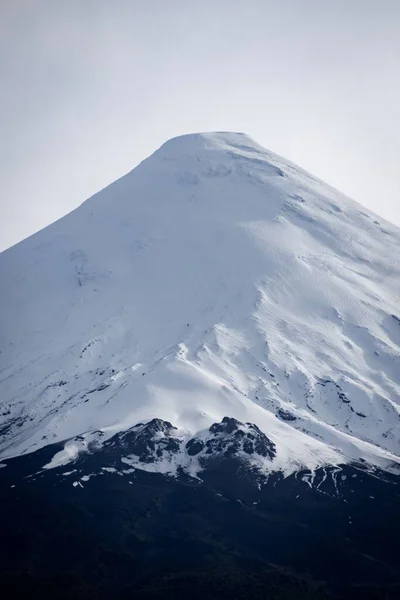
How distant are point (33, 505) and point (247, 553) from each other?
1763 inches

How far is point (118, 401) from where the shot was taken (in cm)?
17375

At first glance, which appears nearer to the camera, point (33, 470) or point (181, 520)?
point (181, 520)

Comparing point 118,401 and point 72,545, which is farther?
point 118,401

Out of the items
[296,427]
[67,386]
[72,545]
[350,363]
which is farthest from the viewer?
[350,363]

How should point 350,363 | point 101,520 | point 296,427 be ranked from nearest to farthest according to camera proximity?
point 101,520 → point 296,427 → point 350,363

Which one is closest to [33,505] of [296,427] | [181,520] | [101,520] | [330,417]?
[101,520]

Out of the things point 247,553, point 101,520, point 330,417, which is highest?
point 101,520

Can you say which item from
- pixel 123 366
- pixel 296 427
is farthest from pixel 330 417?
pixel 123 366

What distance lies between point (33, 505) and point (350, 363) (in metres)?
107

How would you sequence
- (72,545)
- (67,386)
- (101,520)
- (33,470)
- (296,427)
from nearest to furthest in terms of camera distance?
(72,545) < (101,520) < (33,470) < (296,427) < (67,386)

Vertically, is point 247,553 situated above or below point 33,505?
below

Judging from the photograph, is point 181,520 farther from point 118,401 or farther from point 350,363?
point 350,363

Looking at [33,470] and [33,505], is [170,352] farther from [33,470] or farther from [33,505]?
[33,505]

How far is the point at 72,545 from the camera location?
400 ft
